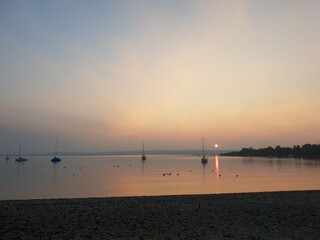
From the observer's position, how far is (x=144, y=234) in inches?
512

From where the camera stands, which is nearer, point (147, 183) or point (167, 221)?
point (167, 221)

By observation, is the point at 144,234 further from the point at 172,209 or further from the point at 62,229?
the point at 172,209

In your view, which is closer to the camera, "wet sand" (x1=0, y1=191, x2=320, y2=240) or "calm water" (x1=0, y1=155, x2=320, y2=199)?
"wet sand" (x1=0, y1=191, x2=320, y2=240)

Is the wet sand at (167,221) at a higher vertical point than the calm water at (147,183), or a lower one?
higher

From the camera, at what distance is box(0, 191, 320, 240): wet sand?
12875mm

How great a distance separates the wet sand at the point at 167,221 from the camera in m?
12.9

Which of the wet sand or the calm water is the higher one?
the wet sand

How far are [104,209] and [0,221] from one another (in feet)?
18.9

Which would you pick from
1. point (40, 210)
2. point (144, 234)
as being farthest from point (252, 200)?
point (40, 210)

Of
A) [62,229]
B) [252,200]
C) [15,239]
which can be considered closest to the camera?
[15,239]

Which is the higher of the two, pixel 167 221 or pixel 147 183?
pixel 167 221

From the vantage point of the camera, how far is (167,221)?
51.4 feet

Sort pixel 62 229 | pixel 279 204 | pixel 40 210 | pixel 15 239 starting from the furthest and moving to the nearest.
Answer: pixel 279 204
pixel 40 210
pixel 62 229
pixel 15 239

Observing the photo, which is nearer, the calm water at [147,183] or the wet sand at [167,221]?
the wet sand at [167,221]
